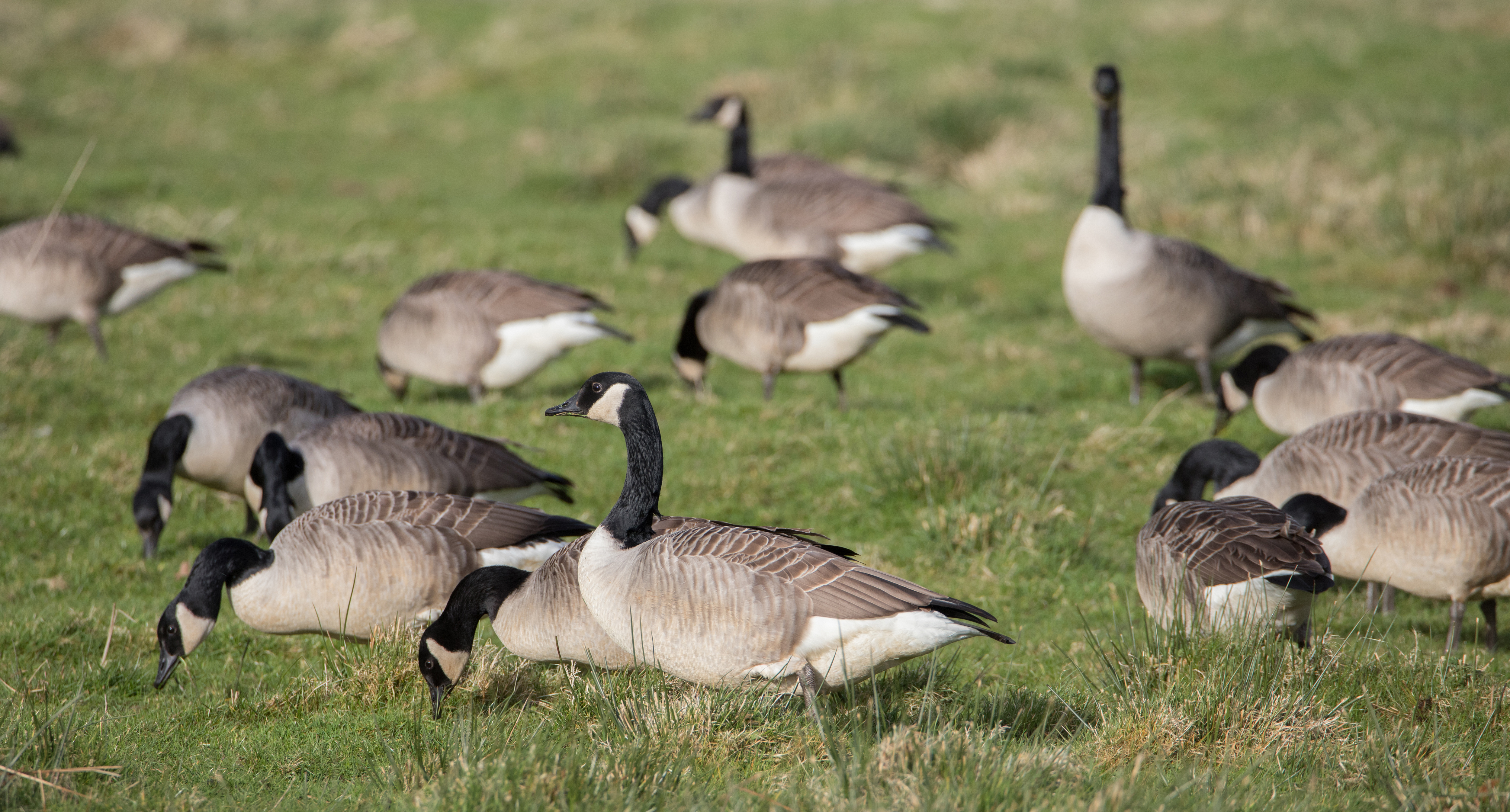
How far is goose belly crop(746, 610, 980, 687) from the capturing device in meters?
4.35

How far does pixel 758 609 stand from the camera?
4.47 m

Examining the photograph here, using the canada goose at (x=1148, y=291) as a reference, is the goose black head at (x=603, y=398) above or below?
above

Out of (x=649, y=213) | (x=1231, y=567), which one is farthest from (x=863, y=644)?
(x=649, y=213)

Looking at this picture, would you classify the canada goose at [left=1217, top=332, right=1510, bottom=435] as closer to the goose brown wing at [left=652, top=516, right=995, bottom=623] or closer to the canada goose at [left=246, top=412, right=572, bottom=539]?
the goose brown wing at [left=652, top=516, right=995, bottom=623]

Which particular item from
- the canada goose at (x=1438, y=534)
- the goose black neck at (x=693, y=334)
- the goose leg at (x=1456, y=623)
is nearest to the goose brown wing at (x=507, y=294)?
the goose black neck at (x=693, y=334)

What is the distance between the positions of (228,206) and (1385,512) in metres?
13.2

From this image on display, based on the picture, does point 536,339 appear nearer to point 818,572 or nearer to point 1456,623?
point 818,572

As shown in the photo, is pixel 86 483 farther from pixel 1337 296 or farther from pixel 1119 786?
pixel 1337 296

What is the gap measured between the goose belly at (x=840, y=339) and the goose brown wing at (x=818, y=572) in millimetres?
4268

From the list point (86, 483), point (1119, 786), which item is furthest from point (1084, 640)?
point (86, 483)

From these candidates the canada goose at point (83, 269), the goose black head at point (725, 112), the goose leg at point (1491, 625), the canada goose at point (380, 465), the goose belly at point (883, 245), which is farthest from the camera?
the goose black head at point (725, 112)

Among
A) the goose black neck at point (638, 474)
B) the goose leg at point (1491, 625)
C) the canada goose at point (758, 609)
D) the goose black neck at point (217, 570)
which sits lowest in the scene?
the goose leg at point (1491, 625)

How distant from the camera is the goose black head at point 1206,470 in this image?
689cm

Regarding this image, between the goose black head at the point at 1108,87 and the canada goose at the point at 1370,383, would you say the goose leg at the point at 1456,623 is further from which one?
the goose black head at the point at 1108,87
